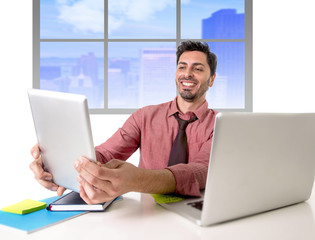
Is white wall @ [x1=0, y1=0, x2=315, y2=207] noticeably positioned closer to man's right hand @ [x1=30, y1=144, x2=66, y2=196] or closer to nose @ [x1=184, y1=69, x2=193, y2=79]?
nose @ [x1=184, y1=69, x2=193, y2=79]

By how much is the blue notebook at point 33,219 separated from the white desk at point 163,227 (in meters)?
0.02

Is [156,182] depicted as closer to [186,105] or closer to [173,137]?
[173,137]

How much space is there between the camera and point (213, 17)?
20.1 feet

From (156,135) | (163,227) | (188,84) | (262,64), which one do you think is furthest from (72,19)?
(163,227)

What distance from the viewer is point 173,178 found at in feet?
3.40

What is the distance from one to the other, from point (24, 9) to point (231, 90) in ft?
11.7

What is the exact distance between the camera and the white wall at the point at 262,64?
4.17 meters

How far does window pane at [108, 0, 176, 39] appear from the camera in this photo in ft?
18.0

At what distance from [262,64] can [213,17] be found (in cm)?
214

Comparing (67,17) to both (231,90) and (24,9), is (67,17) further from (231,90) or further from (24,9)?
(231,90)

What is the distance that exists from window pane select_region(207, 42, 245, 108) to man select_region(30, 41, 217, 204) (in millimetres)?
3481

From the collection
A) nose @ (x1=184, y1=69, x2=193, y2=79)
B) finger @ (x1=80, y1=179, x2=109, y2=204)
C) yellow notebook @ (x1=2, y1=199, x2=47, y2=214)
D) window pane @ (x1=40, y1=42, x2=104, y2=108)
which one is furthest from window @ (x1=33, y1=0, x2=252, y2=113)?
finger @ (x1=80, y1=179, x2=109, y2=204)

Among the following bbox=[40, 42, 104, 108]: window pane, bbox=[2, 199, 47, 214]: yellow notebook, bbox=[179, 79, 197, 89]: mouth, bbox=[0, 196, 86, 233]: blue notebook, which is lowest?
bbox=[0, 196, 86, 233]: blue notebook

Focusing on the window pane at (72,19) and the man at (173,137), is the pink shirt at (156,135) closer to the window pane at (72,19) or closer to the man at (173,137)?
the man at (173,137)
